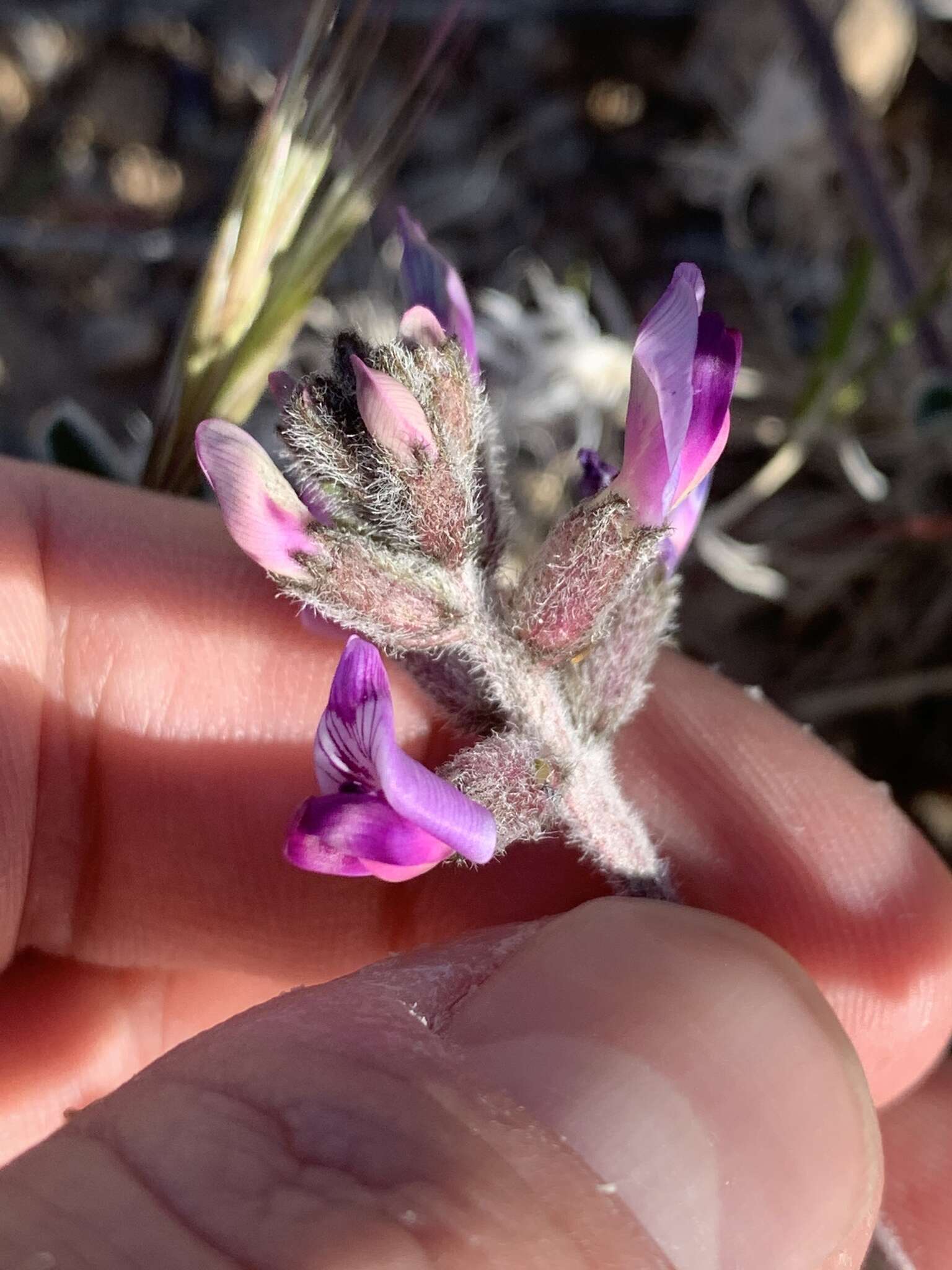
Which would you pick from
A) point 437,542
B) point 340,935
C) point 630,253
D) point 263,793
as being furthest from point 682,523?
point 630,253

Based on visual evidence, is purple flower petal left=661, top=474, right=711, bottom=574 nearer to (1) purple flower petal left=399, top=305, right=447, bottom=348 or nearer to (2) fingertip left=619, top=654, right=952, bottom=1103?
(1) purple flower petal left=399, top=305, right=447, bottom=348

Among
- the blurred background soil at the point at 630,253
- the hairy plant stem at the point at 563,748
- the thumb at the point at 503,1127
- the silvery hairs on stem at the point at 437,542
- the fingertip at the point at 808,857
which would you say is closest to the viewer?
the thumb at the point at 503,1127

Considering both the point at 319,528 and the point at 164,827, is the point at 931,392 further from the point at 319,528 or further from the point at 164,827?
the point at 164,827

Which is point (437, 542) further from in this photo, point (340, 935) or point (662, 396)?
point (340, 935)

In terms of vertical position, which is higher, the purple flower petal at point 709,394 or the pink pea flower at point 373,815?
the purple flower petal at point 709,394

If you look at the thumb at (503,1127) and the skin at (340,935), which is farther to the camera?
the skin at (340,935)

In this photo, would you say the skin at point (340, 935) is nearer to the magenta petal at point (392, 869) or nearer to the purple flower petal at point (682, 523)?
the magenta petal at point (392, 869)

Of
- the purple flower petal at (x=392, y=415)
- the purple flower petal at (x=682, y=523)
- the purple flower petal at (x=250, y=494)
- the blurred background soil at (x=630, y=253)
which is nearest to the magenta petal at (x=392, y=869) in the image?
the purple flower petal at (x=250, y=494)
